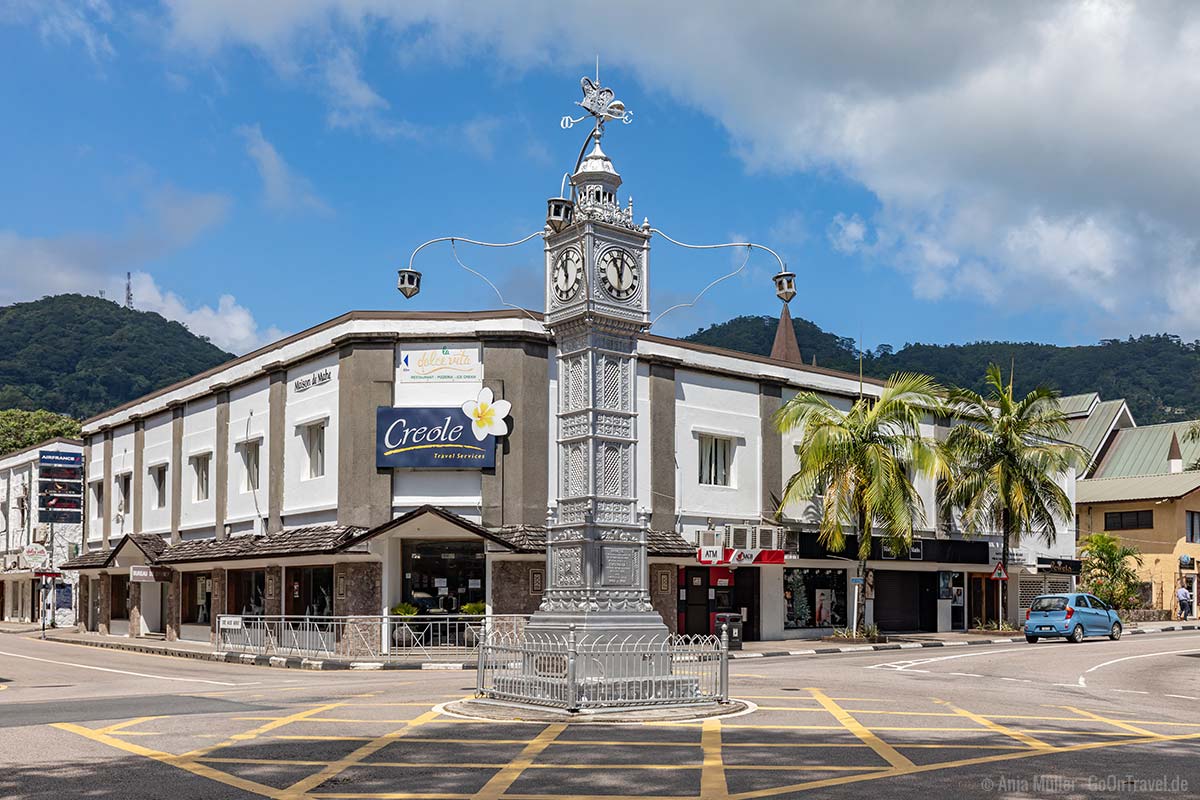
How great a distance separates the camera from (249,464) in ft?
127

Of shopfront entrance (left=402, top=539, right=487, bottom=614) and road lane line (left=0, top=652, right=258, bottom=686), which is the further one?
shopfront entrance (left=402, top=539, right=487, bottom=614)

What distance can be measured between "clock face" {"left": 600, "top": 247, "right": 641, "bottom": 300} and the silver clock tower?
14 millimetres

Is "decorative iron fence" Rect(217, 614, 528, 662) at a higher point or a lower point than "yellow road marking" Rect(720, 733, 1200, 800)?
lower

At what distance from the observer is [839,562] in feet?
130

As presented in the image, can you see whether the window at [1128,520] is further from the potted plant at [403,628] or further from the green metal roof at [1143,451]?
the potted plant at [403,628]

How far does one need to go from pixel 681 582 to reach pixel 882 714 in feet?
65.4

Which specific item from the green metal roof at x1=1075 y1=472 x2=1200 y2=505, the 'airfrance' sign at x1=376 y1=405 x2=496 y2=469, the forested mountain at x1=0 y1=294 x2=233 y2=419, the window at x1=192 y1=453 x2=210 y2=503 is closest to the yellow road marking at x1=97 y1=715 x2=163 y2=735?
the 'airfrance' sign at x1=376 y1=405 x2=496 y2=469

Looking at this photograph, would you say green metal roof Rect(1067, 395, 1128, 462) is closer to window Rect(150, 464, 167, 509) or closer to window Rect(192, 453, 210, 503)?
window Rect(192, 453, 210, 503)

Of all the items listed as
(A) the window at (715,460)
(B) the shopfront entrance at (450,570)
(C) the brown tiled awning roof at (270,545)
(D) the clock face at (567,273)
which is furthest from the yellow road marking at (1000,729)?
(A) the window at (715,460)

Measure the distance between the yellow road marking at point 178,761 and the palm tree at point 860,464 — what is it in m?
26.1

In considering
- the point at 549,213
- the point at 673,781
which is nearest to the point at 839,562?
the point at 549,213

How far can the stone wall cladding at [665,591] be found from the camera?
3425 cm

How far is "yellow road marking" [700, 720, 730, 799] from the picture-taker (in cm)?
1018

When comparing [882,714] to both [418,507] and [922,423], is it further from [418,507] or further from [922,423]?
[922,423]
